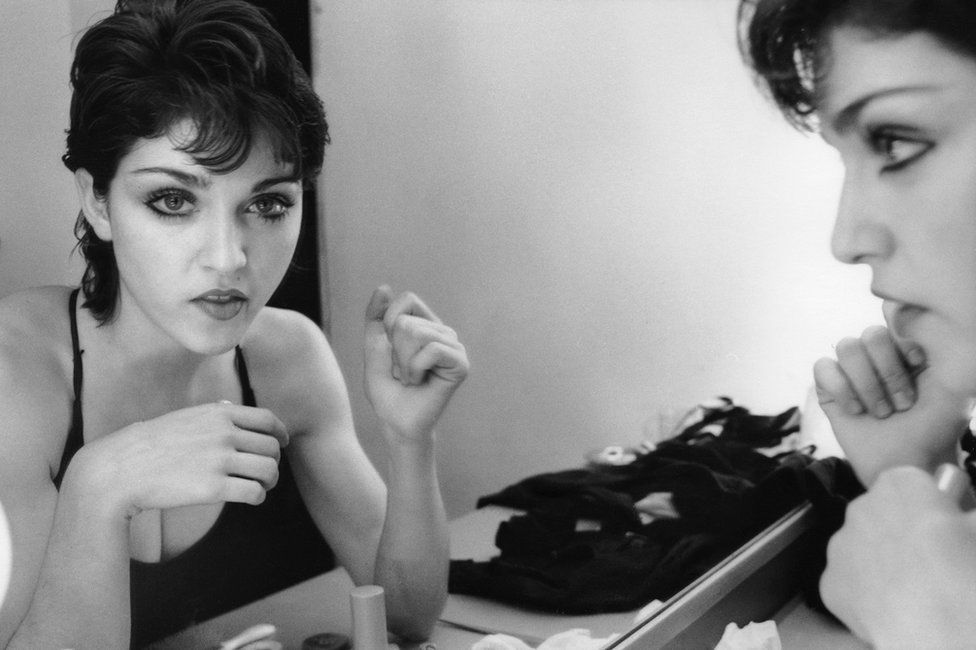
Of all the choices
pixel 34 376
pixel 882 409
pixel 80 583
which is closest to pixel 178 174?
pixel 34 376

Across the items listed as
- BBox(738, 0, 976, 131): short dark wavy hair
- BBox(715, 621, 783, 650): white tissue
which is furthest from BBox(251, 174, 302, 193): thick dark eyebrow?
BBox(715, 621, 783, 650): white tissue

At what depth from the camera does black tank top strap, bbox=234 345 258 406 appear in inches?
25.1

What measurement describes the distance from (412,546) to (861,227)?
17.1 inches

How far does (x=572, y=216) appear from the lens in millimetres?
944

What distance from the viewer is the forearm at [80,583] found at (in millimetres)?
525

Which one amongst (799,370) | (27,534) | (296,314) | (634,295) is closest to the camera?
(27,534)

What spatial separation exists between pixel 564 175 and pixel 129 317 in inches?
19.5

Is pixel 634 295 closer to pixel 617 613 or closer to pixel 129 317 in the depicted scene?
pixel 617 613

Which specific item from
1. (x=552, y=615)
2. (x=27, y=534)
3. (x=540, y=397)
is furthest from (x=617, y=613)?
(x=27, y=534)

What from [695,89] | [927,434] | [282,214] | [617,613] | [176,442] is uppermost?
[695,89]

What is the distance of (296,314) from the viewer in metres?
0.67

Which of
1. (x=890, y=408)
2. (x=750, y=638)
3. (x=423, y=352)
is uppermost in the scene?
(x=423, y=352)

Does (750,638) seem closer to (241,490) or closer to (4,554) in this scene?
(241,490)

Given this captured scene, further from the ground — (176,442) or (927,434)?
(176,442)
